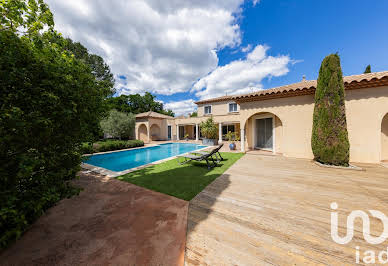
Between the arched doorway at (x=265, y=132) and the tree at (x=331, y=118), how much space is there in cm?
269

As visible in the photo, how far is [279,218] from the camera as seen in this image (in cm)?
282

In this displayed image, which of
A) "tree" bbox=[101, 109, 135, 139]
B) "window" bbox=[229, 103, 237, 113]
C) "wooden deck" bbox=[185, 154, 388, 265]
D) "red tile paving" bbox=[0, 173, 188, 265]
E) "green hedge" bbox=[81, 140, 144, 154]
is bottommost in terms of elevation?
"red tile paving" bbox=[0, 173, 188, 265]

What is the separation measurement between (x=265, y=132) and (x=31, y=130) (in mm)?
12527

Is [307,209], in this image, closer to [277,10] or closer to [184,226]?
[184,226]

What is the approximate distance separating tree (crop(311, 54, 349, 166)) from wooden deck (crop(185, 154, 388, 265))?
4.62ft

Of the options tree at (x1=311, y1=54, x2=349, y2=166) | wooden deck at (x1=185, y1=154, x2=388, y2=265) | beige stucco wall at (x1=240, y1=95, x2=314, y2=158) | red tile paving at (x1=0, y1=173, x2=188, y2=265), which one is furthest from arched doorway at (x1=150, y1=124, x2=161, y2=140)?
tree at (x1=311, y1=54, x2=349, y2=166)

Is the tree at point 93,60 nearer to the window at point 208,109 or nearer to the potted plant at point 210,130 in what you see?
the window at point 208,109

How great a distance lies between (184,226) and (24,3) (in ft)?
25.7

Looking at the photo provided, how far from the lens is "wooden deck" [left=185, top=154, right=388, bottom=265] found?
6.57ft

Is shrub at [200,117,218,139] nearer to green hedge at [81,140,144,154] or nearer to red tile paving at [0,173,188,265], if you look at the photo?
green hedge at [81,140,144,154]

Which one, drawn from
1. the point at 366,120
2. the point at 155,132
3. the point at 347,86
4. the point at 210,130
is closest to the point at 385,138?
the point at 366,120

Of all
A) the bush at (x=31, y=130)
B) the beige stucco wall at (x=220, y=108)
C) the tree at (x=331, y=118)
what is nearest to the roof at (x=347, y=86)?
the tree at (x=331, y=118)

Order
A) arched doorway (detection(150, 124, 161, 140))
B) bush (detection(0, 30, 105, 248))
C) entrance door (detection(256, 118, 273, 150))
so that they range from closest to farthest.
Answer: bush (detection(0, 30, 105, 248)) → entrance door (detection(256, 118, 273, 150)) → arched doorway (detection(150, 124, 161, 140))

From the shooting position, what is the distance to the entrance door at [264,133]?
34.7 feet
